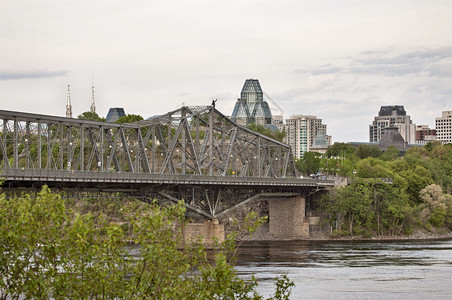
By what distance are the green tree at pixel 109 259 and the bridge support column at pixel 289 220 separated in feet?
321

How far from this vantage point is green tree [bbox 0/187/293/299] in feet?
118

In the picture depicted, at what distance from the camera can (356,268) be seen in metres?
87.4

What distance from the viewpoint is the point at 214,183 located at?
109 metres

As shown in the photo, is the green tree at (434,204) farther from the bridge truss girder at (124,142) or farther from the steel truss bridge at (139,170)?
the bridge truss girder at (124,142)

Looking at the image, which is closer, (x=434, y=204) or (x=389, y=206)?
(x=389, y=206)

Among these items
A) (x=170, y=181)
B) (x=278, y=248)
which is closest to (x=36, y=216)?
(x=170, y=181)

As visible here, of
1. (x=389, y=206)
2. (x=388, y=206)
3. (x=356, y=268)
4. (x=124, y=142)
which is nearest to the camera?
(x=356, y=268)

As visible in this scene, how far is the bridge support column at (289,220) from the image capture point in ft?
446

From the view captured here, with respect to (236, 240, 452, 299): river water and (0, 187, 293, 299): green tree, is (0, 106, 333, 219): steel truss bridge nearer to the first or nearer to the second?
(236, 240, 452, 299): river water

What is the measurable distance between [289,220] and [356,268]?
49306 millimetres

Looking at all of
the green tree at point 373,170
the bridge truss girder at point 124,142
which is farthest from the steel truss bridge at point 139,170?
the green tree at point 373,170

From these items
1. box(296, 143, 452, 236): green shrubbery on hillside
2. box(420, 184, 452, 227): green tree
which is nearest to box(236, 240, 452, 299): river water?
box(296, 143, 452, 236): green shrubbery on hillside

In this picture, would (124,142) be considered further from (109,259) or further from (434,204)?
(109,259)

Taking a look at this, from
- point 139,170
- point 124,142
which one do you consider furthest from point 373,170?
point 124,142
